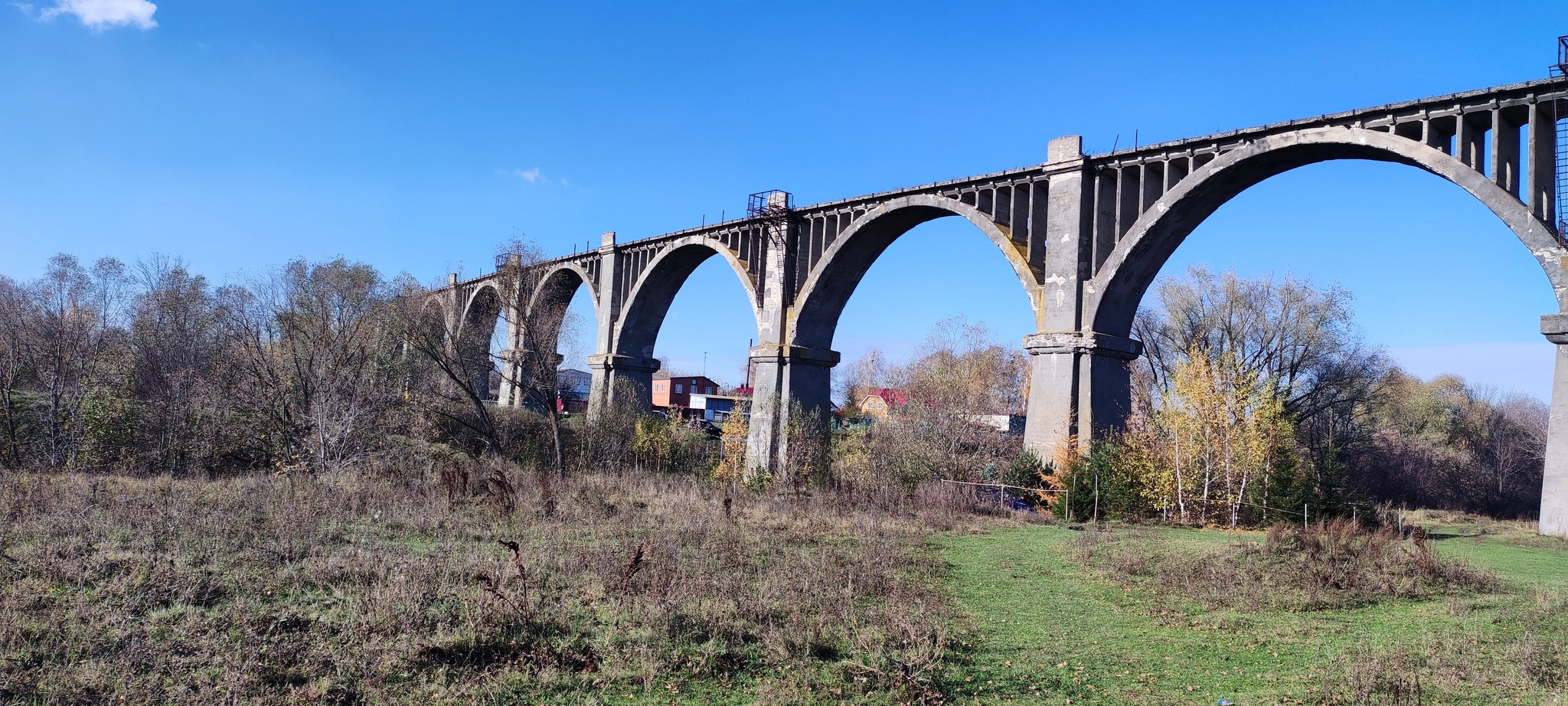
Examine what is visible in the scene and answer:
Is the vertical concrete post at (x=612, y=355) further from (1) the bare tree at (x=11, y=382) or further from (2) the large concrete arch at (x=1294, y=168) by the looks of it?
(2) the large concrete arch at (x=1294, y=168)

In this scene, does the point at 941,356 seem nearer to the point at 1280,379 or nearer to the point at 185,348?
the point at 1280,379

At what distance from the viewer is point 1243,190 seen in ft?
53.8

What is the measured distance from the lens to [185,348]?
81.3 ft

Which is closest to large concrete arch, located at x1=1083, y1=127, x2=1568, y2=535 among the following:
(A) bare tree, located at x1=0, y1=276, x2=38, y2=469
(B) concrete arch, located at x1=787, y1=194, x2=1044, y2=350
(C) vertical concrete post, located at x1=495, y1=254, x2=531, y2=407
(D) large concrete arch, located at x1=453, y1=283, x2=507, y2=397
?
(B) concrete arch, located at x1=787, y1=194, x2=1044, y2=350

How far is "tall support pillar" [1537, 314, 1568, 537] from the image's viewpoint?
12312mm

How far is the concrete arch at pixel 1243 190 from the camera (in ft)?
40.8

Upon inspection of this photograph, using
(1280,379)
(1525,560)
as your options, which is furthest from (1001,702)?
(1280,379)

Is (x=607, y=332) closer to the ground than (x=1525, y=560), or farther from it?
farther from it

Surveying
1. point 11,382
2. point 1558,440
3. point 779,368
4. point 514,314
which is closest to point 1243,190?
point 1558,440

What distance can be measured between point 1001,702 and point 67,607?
19.7 feet

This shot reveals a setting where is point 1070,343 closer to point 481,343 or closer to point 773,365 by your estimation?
point 773,365

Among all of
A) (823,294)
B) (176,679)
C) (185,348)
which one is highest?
(823,294)

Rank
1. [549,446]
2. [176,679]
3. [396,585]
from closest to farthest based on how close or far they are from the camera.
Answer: [176,679], [396,585], [549,446]

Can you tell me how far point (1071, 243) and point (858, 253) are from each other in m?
6.37
